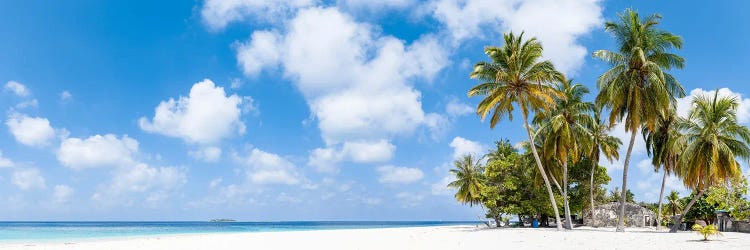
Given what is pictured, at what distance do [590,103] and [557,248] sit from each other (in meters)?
18.1

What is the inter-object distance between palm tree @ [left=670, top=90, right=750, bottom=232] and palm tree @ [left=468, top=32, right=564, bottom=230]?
6121 millimetres

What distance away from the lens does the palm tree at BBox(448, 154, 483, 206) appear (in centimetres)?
4259

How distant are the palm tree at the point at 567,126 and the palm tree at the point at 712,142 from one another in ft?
16.8

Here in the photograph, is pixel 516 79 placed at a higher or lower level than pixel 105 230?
higher

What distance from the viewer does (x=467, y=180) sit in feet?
142

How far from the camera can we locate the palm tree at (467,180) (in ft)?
140

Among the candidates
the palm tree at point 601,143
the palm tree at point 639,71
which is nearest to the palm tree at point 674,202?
the palm tree at point 601,143

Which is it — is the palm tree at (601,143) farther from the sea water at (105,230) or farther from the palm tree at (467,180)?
the sea water at (105,230)

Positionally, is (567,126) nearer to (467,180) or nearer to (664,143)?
(664,143)

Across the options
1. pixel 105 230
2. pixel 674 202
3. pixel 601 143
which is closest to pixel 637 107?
pixel 601 143

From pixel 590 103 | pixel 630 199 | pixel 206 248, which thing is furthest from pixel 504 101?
pixel 630 199

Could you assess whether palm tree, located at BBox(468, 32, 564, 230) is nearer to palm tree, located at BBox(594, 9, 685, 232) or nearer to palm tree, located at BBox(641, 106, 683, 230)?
palm tree, located at BBox(594, 9, 685, 232)

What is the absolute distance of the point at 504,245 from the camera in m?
16.3

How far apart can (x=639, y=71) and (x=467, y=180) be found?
66.1 feet
